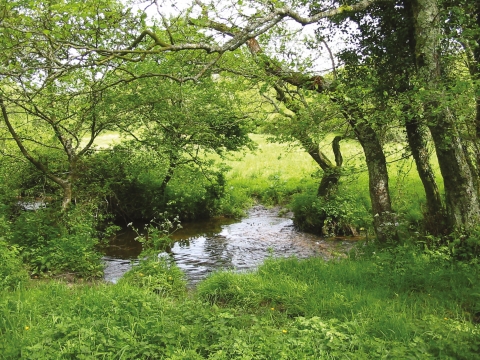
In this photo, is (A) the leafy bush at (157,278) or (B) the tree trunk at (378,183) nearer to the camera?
(A) the leafy bush at (157,278)

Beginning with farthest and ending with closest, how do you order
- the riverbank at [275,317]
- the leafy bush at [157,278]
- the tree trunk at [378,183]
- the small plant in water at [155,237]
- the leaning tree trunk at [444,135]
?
the tree trunk at [378,183]
the small plant in water at [155,237]
the leafy bush at [157,278]
the leaning tree trunk at [444,135]
the riverbank at [275,317]

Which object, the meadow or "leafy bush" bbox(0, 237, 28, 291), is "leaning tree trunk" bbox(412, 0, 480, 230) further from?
"leafy bush" bbox(0, 237, 28, 291)

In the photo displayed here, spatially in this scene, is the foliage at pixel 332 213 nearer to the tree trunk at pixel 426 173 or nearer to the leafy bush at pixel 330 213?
the leafy bush at pixel 330 213

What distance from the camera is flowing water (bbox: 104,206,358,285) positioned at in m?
9.84

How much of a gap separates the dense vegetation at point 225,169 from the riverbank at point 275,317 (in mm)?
31

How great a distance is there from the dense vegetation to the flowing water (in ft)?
2.65

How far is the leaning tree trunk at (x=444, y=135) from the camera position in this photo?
263 inches

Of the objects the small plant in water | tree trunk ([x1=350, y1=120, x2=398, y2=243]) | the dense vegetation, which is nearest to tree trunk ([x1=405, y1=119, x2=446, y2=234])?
the dense vegetation

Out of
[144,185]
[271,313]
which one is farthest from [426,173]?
[144,185]

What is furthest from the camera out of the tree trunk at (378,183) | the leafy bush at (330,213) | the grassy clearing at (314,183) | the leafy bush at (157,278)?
the leafy bush at (330,213)

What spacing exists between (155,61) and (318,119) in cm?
434

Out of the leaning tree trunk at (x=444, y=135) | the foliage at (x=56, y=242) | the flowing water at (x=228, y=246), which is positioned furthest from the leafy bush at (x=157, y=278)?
the leaning tree trunk at (x=444, y=135)

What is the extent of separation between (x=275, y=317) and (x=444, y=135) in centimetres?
425

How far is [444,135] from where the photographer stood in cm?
669
